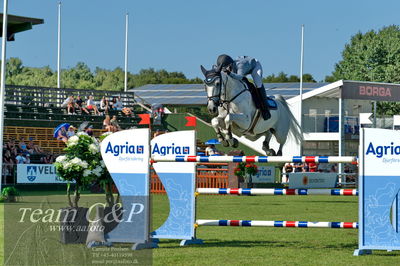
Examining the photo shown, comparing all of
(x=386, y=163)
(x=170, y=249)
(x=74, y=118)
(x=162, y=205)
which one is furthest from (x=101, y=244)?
(x=74, y=118)

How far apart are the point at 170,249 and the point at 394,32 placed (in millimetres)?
71211

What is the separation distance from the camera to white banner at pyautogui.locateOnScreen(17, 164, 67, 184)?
25438 mm

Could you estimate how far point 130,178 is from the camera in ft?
34.0

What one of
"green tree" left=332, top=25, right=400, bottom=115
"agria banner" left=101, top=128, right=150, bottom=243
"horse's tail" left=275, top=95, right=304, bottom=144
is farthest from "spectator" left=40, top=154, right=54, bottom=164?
"green tree" left=332, top=25, right=400, bottom=115

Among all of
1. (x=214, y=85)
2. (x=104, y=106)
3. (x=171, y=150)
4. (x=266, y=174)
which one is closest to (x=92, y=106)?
(x=104, y=106)

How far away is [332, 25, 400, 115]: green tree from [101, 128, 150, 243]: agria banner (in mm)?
46863

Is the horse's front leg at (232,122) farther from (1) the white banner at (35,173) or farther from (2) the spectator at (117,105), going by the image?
(2) the spectator at (117,105)

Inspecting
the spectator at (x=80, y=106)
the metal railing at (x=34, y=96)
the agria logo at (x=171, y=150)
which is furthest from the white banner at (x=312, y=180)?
the agria logo at (x=171, y=150)

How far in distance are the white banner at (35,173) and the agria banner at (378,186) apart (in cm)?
1711

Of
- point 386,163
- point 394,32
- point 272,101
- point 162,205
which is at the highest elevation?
point 394,32

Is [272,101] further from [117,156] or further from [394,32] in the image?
[394,32]

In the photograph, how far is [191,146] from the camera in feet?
36.6

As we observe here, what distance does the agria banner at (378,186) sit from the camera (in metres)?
9.55

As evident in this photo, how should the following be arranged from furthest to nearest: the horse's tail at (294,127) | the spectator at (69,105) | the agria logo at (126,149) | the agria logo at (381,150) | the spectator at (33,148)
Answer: the spectator at (69,105) → the spectator at (33,148) → the horse's tail at (294,127) → the agria logo at (126,149) → the agria logo at (381,150)
